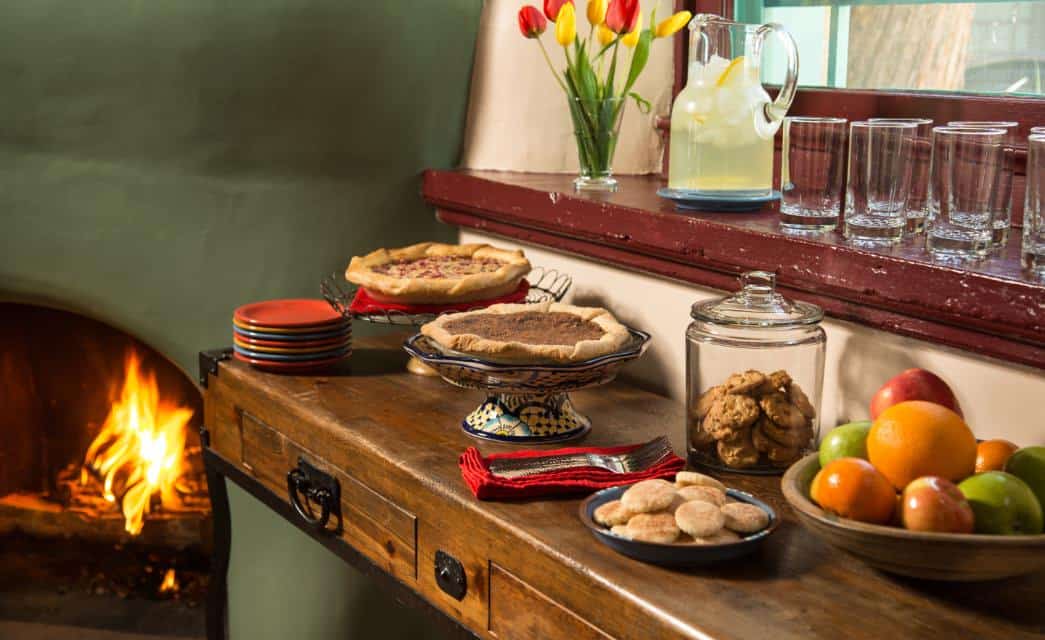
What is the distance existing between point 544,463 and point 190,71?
40.5 inches

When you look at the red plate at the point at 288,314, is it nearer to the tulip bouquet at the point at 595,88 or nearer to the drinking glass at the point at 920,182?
the tulip bouquet at the point at 595,88

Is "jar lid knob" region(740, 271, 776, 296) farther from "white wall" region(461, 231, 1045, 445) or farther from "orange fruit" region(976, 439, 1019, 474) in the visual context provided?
"orange fruit" region(976, 439, 1019, 474)

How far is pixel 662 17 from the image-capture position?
1.94 meters

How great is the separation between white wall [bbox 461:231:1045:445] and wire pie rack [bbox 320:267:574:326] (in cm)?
2

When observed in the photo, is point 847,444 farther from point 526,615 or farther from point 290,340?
point 290,340

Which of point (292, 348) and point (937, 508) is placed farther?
point (292, 348)

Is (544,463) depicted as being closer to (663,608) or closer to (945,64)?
(663,608)

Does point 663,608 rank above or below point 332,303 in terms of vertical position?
below

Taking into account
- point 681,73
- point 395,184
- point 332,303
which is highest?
point 681,73

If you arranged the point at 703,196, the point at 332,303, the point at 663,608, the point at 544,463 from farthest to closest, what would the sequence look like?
the point at 332,303, the point at 703,196, the point at 544,463, the point at 663,608

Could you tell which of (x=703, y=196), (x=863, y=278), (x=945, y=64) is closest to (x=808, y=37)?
(x=945, y=64)

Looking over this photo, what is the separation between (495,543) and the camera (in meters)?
1.16

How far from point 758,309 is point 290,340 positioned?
67cm

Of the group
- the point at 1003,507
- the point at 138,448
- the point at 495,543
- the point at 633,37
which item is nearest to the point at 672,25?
the point at 633,37
